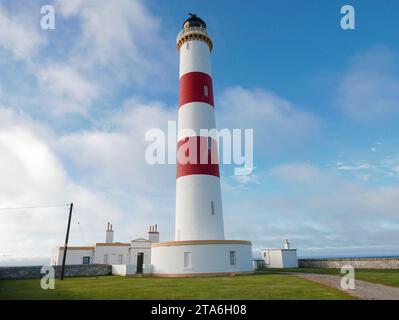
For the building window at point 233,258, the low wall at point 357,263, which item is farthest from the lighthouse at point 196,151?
the low wall at point 357,263

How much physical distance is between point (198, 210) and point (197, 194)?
1.22 meters

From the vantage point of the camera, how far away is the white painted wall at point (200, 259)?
2114 cm

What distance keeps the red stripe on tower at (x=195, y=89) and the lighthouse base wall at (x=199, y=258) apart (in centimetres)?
1173

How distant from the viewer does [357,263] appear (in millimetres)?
30297

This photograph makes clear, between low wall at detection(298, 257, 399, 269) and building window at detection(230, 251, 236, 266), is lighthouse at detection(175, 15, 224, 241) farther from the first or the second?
low wall at detection(298, 257, 399, 269)

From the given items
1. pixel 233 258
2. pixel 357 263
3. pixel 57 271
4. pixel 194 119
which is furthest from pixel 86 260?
pixel 357 263

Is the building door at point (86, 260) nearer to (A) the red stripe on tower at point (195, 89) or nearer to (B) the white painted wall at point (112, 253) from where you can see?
(B) the white painted wall at point (112, 253)

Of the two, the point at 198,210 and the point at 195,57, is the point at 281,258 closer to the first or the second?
the point at 198,210
